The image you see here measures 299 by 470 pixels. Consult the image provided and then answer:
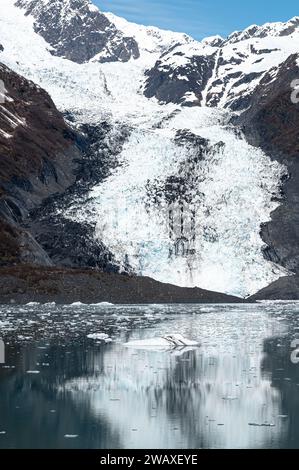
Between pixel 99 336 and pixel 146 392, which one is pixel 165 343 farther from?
pixel 146 392

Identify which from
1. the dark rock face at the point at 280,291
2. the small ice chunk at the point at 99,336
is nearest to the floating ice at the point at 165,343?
the small ice chunk at the point at 99,336

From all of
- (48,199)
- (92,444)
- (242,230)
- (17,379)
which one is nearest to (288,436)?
(92,444)

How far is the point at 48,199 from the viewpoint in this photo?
93.7 m

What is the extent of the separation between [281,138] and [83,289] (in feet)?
190

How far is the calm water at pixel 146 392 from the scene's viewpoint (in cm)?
1466

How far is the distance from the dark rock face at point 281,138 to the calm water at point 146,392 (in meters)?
53.5

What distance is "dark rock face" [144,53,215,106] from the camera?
16250 centimetres

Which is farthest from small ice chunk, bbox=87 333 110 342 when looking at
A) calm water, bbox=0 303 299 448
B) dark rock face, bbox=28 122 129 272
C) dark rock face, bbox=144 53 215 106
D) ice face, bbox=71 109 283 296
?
dark rock face, bbox=144 53 215 106

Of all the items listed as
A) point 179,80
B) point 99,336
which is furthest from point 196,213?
point 179,80

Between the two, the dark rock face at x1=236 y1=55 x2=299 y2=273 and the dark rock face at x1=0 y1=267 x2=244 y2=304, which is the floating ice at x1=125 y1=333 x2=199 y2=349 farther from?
the dark rock face at x1=236 y1=55 x2=299 y2=273

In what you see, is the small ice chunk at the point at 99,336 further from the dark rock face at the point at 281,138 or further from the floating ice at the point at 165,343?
the dark rock face at the point at 281,138
